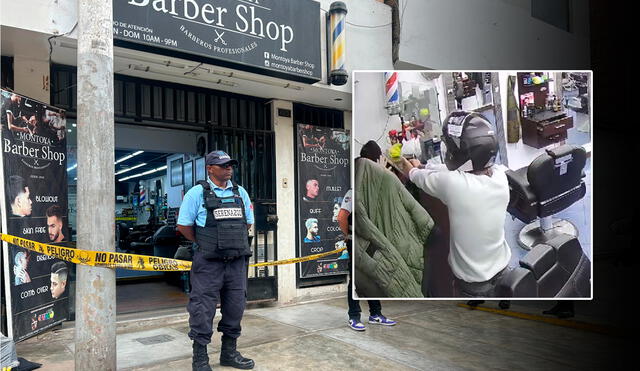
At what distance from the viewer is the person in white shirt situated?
97.3 inches

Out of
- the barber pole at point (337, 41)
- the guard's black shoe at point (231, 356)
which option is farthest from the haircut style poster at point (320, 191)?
the guard's black shoe at point (231, 356)

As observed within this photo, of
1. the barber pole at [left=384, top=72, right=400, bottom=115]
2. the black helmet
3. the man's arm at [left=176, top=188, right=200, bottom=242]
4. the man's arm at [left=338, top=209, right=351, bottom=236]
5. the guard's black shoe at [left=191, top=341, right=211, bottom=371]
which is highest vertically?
the barber pole at [left=384, top=72, right=400, bottom=115]

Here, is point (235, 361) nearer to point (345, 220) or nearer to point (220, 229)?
point (220, 229)

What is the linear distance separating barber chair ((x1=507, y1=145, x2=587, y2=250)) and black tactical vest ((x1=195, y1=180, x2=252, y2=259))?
2.23 metres

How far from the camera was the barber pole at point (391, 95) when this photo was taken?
8.39 ft

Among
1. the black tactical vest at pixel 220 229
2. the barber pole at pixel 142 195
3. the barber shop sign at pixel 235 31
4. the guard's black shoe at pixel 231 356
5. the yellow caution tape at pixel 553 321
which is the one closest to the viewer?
the black tactical vest at pixel 220 229

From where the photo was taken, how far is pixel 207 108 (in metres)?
6.42

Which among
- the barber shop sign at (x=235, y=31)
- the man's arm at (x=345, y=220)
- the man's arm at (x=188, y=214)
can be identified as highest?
the barber shop sign at (x=235, y=31)

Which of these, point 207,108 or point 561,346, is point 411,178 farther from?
point 207,108

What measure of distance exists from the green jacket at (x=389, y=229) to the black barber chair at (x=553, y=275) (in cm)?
50

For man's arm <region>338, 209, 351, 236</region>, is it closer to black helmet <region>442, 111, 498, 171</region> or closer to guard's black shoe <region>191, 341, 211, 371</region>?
guard's black shoe <region>191, 341, 211, 371</region>

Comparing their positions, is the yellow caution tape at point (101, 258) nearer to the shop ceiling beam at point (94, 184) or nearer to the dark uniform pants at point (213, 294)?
the shop ceiling beam at point (94, 184)

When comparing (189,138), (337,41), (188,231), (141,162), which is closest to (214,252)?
(188,231)

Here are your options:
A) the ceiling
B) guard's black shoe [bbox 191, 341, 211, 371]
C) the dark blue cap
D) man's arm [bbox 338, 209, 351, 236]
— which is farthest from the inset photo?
the ceiling
